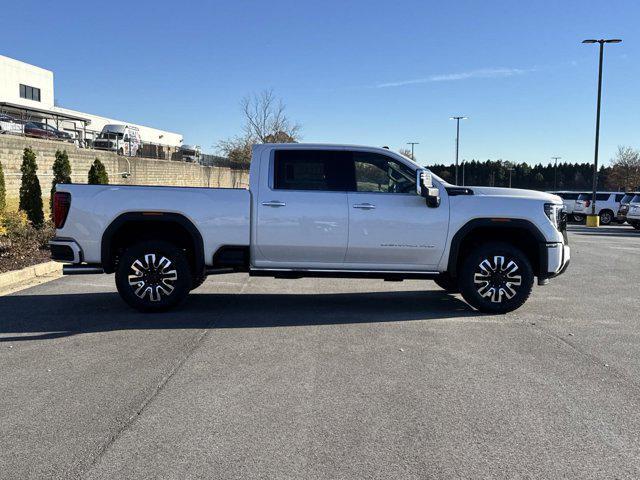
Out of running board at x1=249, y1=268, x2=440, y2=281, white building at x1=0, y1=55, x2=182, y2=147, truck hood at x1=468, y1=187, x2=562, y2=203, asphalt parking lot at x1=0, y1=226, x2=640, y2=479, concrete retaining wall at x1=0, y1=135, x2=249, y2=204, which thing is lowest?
asphalt parking lot at x1=0, y1=226, x2=640, y2=479

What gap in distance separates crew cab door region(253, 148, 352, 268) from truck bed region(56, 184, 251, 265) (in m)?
0.27

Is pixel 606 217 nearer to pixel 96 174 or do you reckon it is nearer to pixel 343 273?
pixel 96 174

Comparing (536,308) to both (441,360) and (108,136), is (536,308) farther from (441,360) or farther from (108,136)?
(108,136)

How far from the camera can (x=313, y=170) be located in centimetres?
751

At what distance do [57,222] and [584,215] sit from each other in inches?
1202

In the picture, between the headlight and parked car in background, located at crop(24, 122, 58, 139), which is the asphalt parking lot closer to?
the headlight

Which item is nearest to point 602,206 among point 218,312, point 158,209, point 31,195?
point 31,195

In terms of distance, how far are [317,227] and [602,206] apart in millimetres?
28760

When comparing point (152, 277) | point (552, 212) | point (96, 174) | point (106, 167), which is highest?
point (106, 167)

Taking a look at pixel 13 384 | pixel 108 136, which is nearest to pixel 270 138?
pixel 108 136

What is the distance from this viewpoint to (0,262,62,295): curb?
9.00 meters

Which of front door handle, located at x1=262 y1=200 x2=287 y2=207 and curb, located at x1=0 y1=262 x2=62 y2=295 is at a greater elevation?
front door handle, located at x1=262 y1=200 x2=287 y2=207

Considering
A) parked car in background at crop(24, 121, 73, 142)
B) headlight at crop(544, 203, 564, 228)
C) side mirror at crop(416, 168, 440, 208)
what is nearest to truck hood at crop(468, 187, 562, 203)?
headlight at crop(544, 203, 564, 228)

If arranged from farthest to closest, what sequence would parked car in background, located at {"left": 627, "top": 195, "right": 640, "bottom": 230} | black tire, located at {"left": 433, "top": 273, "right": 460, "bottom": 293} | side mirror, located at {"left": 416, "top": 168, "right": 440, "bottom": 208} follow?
parked car in background, located at {"left": 627, "top": 195, "right": 640, "bottom": 230}
black tire, located at {"left": 433, "top": 273, "right": 460, "bottom": 293}
side mirror, located at {"left": 416, "top": 168, "right": 440, "bottom": 208}
